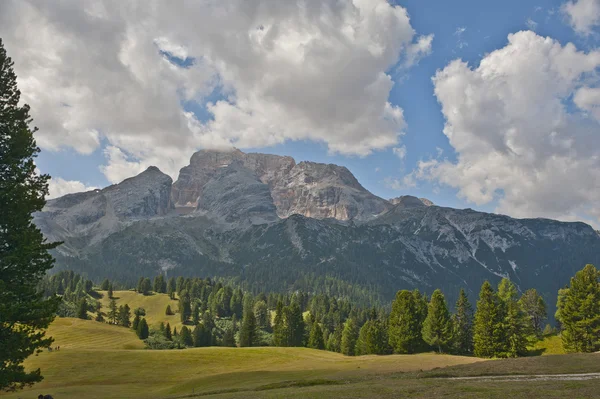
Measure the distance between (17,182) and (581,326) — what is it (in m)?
89.6

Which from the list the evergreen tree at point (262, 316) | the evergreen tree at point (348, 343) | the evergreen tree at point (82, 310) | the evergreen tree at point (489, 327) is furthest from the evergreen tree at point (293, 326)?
the evergreen tree at point (82, 310)

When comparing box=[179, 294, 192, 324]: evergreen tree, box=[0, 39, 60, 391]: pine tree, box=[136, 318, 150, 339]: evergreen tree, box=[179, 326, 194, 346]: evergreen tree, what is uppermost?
box=[0, 39, 60, 391]: pine tree

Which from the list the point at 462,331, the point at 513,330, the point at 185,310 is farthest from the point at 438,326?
the point at 185,310

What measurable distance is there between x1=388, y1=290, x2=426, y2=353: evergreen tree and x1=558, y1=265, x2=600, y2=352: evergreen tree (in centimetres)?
2810

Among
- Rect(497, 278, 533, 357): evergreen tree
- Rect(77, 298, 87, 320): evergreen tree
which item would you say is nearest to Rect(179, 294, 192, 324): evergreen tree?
Rect(77, 298, 87, 320): evergreen tree

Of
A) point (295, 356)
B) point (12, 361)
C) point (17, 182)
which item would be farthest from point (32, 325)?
point (295, 356)

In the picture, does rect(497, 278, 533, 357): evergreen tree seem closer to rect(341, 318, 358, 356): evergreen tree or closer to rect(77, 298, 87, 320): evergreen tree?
rect(341, 318, 358, 356): evergreen tree

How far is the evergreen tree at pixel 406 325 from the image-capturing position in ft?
301

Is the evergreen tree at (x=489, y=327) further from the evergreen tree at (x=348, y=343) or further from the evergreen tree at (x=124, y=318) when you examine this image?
the evergreen tree at (x=124, y=318)

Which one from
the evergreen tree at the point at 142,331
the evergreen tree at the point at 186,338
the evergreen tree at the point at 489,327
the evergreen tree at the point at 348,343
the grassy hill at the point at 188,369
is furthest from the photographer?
the evergreen tree at the point at 186,338

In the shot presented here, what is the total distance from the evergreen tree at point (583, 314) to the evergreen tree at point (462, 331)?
2074 centimetres

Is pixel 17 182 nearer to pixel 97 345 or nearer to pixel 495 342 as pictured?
pixel 495 342

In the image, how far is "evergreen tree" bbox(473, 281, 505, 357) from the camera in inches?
3172

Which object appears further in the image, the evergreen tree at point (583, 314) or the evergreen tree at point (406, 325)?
the evergreen tree at point (406, 325)
